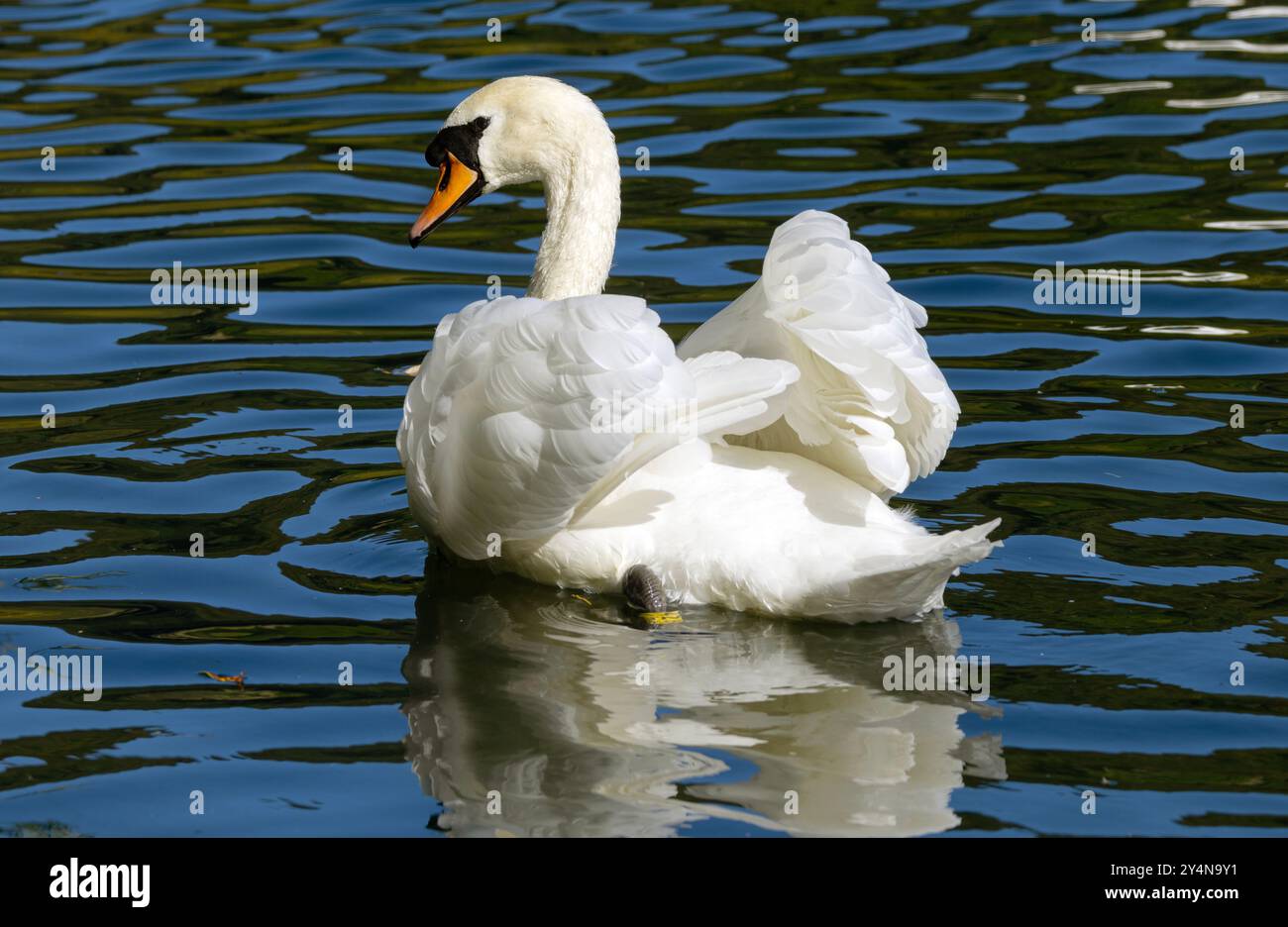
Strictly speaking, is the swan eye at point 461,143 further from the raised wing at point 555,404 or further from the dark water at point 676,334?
the raised wing at point 555,404

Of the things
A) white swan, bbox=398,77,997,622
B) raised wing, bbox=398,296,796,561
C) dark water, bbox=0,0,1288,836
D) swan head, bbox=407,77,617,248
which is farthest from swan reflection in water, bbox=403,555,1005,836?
swan head, bbox=407,77,617,248

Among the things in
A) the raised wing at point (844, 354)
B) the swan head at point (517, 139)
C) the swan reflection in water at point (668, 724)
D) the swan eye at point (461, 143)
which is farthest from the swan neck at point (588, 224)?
the swan reflection in water at point (668, 724)

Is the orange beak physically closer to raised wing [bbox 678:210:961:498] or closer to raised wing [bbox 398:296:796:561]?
raised wing [bbox 398:296:796:561]

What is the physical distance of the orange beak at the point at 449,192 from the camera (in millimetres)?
8055

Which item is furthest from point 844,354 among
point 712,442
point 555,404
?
point 555,404

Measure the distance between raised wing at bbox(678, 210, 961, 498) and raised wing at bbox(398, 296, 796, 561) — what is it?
0.17 m

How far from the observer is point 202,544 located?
716cm

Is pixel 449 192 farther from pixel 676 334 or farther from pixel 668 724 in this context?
pixel 668 724

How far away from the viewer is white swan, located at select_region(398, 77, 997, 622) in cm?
599

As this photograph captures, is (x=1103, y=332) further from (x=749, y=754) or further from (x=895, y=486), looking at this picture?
(x=749, y=754)

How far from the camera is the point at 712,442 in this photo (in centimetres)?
660
